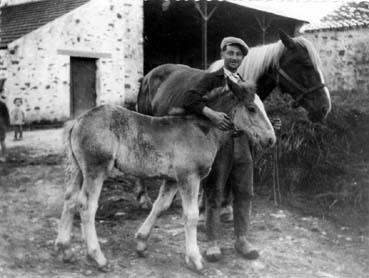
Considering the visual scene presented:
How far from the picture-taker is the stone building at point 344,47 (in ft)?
55.9

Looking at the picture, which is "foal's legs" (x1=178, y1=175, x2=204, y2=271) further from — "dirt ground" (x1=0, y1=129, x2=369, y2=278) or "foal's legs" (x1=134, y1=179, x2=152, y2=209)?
"foal's legs" (x1=134, y1=179, x2=152, y2=209)

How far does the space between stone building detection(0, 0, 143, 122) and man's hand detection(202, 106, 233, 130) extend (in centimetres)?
1001

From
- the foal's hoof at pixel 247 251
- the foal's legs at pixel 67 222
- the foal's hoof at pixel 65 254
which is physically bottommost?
the foal's hoof at pixel 247 251

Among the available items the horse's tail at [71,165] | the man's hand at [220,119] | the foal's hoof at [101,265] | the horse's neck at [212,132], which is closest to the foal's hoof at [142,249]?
the foal's hoof at [101,265]

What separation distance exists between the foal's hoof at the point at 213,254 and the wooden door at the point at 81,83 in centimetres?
1052

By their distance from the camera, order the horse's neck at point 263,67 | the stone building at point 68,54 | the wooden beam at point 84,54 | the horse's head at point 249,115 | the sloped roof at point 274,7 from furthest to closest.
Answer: the sloped roof at point 274,7 < the wooden beam at point 84,54 < the stone building at point 68,54 < the horse's neck at point 263,67 < the horse's head at point 249,115

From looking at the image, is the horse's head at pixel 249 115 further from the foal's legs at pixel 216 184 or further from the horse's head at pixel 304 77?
the horse's head at pixel 304 77

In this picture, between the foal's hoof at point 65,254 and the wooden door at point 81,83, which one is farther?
the wooden door at point 81,83

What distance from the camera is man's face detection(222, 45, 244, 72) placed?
4.35m

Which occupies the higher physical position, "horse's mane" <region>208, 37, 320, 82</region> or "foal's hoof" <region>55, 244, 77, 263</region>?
"horse's mane" <region>208, 37, 320, 82</region>

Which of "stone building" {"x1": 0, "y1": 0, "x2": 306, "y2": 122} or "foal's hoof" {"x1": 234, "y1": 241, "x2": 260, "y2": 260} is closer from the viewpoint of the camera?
"foal's hoof" {"x1": 234, "y1": 241, "x2": 260, "y2": 260}

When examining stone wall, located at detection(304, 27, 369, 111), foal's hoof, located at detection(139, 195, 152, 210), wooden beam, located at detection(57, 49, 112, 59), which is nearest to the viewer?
foal's hoof, located at detection(139, 195, 152, 210)

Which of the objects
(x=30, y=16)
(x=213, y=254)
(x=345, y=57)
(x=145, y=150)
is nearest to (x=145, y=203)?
(x=213, y=254)

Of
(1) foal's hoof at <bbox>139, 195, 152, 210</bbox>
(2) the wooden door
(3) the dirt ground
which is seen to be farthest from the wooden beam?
(1) foal's hoof at <bbox>139, 195, 152, 210</bbox>
